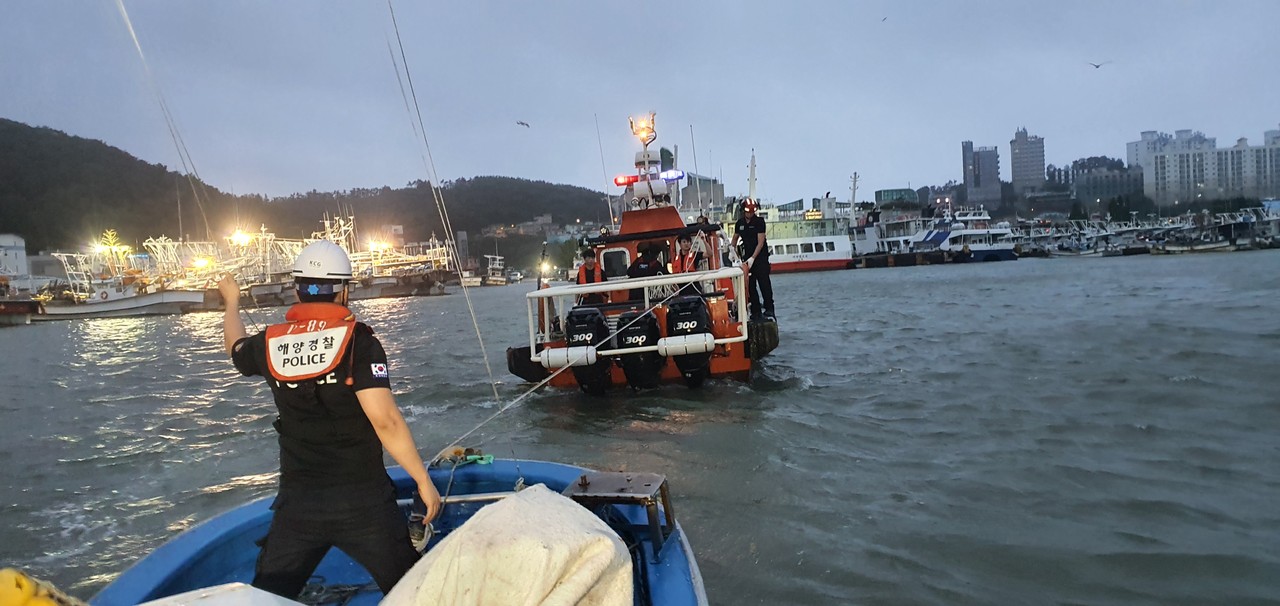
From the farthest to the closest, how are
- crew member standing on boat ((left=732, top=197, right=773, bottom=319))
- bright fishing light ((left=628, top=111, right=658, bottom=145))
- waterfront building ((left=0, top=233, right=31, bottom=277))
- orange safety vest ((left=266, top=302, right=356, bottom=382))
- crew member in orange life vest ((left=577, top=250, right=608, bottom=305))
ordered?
waterfront building ((left=0, top=233, right=31, bottom=277)) → bright fishing light ((left=628, top=111, right=658, bottom=145)) → crew member standing on boat ((left=732, top=197, right=773, bottom=319)) → crew member in orange life vest ((left=577, top=250, right=608, bottom=305)) → orange safety vest ((left=266, top=302, right=356, bottom=382))

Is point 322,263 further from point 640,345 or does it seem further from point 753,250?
point 753,250

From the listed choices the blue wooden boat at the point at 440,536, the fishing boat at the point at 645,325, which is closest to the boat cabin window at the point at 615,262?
the fishing boat at the point at 645,325

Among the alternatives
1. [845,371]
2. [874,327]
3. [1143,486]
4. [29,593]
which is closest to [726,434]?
[1143,486]

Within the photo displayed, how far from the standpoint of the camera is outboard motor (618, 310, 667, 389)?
9.24m

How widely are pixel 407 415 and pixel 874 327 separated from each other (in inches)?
503

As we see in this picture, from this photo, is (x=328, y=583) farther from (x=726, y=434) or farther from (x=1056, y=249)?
(x=1056, y=249)

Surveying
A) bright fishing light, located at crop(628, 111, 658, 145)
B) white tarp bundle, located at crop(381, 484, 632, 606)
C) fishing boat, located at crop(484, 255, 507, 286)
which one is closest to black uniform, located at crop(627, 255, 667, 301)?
bright fishing light, located at crop(628, 111, 658, 145)

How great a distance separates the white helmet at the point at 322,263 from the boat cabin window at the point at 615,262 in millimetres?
9493

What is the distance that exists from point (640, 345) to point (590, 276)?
9.09ft

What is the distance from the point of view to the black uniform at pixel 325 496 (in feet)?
9.29

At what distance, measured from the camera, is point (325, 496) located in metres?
2.85

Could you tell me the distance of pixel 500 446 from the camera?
838 cm

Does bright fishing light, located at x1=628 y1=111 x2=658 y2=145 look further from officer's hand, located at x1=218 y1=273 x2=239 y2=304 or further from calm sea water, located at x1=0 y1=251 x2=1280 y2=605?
officer's hand, located at x1=218 y1=273 x2=239 y2=304

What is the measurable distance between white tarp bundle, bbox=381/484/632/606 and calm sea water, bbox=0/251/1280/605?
2313 millimetres
